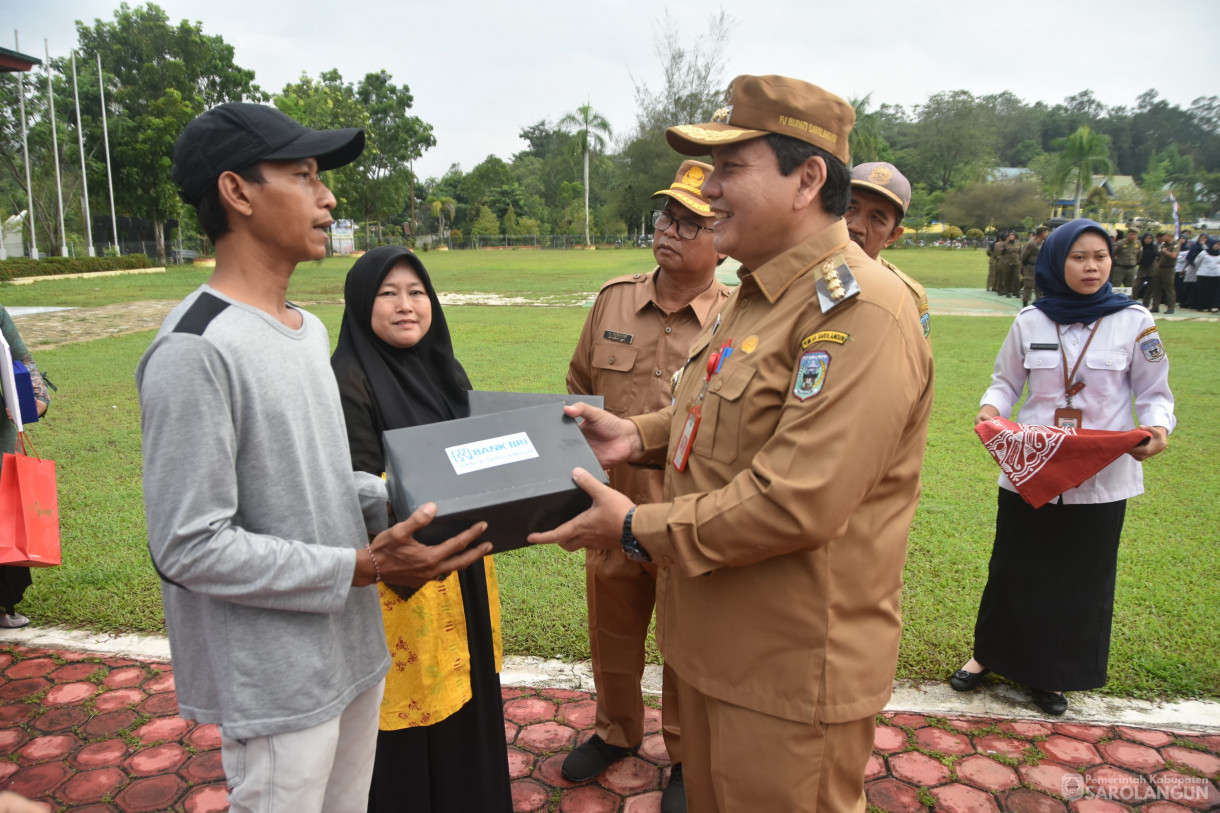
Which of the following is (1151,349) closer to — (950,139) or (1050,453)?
(1050,453)

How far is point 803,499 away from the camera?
5.09 feet

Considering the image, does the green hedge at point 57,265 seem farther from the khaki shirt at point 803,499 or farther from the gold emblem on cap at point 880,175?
the khaki shirt at point 803,499

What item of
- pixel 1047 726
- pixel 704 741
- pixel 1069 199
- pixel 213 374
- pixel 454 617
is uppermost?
pixel 1069 199

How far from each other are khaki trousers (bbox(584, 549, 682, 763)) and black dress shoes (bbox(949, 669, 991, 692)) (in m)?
1.39

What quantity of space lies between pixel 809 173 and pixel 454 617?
5.41 ft

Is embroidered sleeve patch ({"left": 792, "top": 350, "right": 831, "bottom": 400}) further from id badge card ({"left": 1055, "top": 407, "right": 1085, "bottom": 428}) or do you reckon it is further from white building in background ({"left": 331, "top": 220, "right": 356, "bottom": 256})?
white building in background ({"left": 331, "top": 220, "right": 356, "bottom": 256})

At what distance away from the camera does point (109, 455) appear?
685 centimetres

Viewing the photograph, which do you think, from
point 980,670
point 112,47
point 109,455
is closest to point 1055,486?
point 980,670

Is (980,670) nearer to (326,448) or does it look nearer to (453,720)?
(453,720)

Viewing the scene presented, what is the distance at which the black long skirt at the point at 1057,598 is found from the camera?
3.28 metres

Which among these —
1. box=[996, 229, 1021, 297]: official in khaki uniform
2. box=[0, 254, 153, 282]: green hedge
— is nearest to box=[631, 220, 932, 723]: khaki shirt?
box=[996, 229, 1021, 297]: official in khaki uniform

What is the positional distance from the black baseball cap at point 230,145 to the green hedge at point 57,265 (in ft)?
105

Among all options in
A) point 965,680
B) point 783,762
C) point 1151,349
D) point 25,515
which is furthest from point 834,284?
point 25,515

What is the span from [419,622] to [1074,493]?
2755mm
